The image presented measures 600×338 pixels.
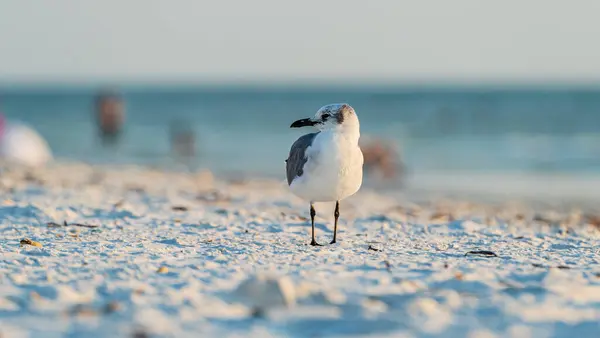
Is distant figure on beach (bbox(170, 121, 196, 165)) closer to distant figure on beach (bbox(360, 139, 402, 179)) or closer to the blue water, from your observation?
the blue water

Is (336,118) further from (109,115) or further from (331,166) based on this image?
(109,115)

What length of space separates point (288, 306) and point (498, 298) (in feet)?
3.80

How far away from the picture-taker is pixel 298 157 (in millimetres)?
6148

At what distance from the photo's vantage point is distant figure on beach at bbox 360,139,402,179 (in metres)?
17.1

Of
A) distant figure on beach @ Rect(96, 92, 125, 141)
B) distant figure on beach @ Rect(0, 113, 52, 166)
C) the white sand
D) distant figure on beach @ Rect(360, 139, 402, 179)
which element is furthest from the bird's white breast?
distant figure on beach @ Rect(96, 92, 125, 141)

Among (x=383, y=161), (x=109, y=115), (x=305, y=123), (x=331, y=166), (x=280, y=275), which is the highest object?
(x=109, y=115)

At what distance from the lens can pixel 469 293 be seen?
476 cm

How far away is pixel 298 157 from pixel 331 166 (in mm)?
337

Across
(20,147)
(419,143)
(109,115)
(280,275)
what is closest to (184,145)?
(109,115)

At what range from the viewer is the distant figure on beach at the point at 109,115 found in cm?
2422

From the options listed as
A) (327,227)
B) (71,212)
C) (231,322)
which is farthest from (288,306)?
(71,212)

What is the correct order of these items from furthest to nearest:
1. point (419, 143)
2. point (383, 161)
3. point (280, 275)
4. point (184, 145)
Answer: point (419, 143), point (184, 145), point (383, 161), point (280, 275)

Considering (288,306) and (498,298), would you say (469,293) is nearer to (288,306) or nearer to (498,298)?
(498,298)

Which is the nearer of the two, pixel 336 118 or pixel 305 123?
pixel 336 118
